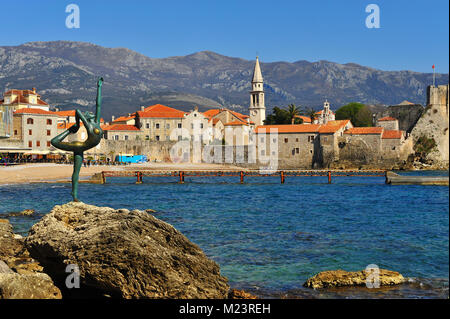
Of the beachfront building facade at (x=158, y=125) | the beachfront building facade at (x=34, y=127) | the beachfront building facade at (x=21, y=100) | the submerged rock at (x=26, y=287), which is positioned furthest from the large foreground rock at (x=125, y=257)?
the beachfront building facade at (x=158, y=125)

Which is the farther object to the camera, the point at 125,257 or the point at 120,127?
the point at 120,127

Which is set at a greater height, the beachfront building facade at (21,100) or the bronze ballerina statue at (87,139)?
the beachfront building facade at (21,100)

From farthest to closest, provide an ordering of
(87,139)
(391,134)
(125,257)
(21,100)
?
(21,100), (391,134), (87,139), (125,257)

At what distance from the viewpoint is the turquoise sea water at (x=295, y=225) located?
1459cm

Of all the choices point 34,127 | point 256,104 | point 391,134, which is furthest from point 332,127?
point 34,127

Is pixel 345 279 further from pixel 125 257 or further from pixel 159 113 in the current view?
pixel 159 113

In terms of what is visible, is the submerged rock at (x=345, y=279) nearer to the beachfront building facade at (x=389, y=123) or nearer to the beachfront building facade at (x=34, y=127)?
the beachfront building facade at (x=34, y=127)

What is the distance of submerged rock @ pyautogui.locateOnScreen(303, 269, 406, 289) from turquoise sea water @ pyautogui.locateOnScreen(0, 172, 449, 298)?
0.34 meters

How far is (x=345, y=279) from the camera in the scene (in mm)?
13117

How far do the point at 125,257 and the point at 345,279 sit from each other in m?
6.06

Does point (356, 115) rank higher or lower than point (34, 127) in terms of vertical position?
higher

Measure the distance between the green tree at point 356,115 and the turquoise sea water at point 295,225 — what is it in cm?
4907
